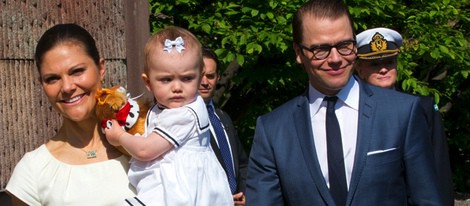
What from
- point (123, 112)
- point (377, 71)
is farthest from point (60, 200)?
point (377, 71)

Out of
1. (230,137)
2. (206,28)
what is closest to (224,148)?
(230,137)

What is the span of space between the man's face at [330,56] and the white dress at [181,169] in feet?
1.71

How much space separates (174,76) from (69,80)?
1.40ft

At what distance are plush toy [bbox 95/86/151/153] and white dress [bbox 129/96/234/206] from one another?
0.19 ft

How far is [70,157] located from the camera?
3.41m

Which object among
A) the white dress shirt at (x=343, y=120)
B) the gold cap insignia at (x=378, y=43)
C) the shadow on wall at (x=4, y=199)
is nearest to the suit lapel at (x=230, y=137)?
the gold cap insignia at (x=378, y=43)

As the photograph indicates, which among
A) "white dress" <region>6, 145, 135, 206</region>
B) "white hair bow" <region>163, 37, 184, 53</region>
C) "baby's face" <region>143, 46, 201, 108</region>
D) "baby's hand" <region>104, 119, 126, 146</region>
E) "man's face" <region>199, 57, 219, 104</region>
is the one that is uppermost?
"white hair bow" <region>163, 37, 184, 53</region>

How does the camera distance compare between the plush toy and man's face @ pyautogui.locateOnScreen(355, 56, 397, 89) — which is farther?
man's face @ pyautogui.locateOnScreen(355, 56, 397, 89)

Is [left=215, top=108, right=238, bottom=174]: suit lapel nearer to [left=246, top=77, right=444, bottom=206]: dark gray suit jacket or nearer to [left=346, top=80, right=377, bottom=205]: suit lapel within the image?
[left=246, top=77, right=444, bottom=206]: dark gray suit jacket

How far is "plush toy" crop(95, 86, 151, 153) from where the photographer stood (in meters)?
3.33

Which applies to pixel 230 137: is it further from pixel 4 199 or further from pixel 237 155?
pixel 4 199

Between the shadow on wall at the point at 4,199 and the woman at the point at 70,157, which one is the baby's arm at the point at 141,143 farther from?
the shadow on wall at the point at 4,199

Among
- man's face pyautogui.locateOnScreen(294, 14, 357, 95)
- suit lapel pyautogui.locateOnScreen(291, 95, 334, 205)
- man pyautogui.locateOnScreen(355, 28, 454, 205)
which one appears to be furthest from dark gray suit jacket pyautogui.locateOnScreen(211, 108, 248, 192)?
man's face pyautogui.locateOnScreen(294, 14, 357, 95)

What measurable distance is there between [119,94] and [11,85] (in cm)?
100
